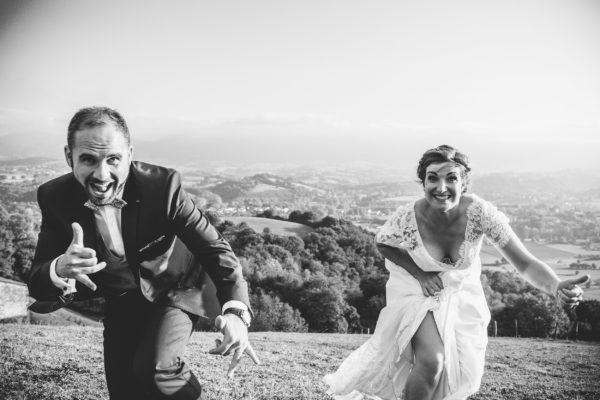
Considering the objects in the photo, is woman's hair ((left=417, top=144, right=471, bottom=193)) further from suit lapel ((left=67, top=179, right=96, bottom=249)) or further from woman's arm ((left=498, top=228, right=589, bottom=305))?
suit lapel ((left=67, top=179, right=96, bottom=249))

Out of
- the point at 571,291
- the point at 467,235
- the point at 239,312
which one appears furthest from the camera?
the point at 467,235

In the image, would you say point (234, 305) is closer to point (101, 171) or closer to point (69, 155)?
point (101, 171)

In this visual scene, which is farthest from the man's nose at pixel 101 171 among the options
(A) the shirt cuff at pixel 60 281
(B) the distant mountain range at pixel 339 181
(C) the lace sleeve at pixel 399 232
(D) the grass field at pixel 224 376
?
(B) the distant mountain range at pixel 339 181

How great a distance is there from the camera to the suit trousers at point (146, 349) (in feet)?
11.5

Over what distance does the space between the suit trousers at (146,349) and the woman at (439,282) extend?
2154 millimetres

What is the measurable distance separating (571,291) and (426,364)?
139 cm

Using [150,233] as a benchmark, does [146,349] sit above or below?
below

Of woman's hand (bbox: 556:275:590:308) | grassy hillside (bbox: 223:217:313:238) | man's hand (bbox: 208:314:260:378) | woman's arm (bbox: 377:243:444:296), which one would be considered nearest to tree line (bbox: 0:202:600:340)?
grassy hillside (bbox: 223:217:313:238)

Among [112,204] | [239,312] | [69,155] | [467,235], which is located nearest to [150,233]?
[112,204]

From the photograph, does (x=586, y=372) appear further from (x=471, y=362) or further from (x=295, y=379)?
(x=471, y=362)

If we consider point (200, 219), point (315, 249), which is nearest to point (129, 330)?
point (200, 219)

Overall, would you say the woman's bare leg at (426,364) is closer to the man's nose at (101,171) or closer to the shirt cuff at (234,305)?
the shirt cuff at (234,305)

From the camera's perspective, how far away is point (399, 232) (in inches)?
208

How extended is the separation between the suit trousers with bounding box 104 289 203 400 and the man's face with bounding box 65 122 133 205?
906mm
